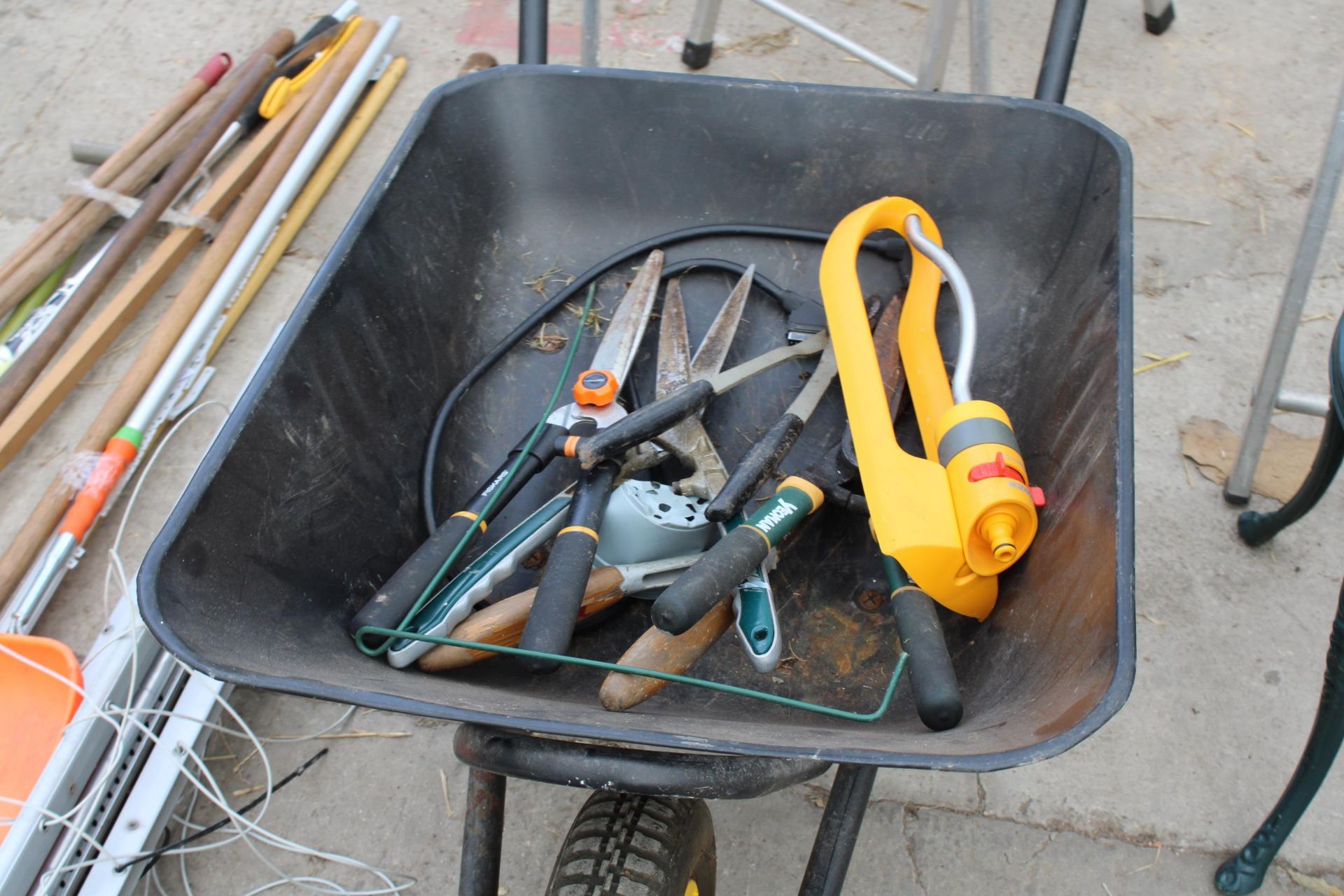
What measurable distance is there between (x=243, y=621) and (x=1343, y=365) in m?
1.06

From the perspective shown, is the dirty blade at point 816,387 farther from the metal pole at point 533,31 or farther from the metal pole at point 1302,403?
the metal pole at point 1302,403

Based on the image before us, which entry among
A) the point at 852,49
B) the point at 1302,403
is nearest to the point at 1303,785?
the point at 1302,403

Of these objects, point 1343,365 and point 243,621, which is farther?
point 1343,365

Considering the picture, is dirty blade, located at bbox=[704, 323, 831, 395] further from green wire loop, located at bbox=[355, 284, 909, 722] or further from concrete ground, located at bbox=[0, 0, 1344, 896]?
concrete ground, located at bbox=[0, 0, 1344, 896]

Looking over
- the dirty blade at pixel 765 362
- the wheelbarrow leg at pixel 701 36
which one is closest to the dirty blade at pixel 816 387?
the dirty blade at pixel 765 362

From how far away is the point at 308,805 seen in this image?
1274 millimetres

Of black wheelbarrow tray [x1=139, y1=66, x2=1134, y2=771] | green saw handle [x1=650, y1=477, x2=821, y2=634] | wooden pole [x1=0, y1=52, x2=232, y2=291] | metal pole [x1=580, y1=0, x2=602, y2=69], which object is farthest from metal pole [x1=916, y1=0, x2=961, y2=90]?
wooden pole [x1=0, y1=52, x2=232, y2=291]

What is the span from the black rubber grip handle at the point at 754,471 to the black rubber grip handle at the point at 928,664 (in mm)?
184

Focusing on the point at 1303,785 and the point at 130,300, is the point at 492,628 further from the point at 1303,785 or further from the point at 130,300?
the point at 130,300

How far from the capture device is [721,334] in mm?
1193

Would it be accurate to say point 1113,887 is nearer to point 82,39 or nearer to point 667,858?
point 667,858

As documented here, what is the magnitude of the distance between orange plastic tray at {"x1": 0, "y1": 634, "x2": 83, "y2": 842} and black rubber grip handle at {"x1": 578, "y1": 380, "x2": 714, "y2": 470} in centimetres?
75

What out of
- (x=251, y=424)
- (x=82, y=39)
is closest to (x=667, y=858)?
(x=251, y=424)

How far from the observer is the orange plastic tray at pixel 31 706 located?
1.20 metres
